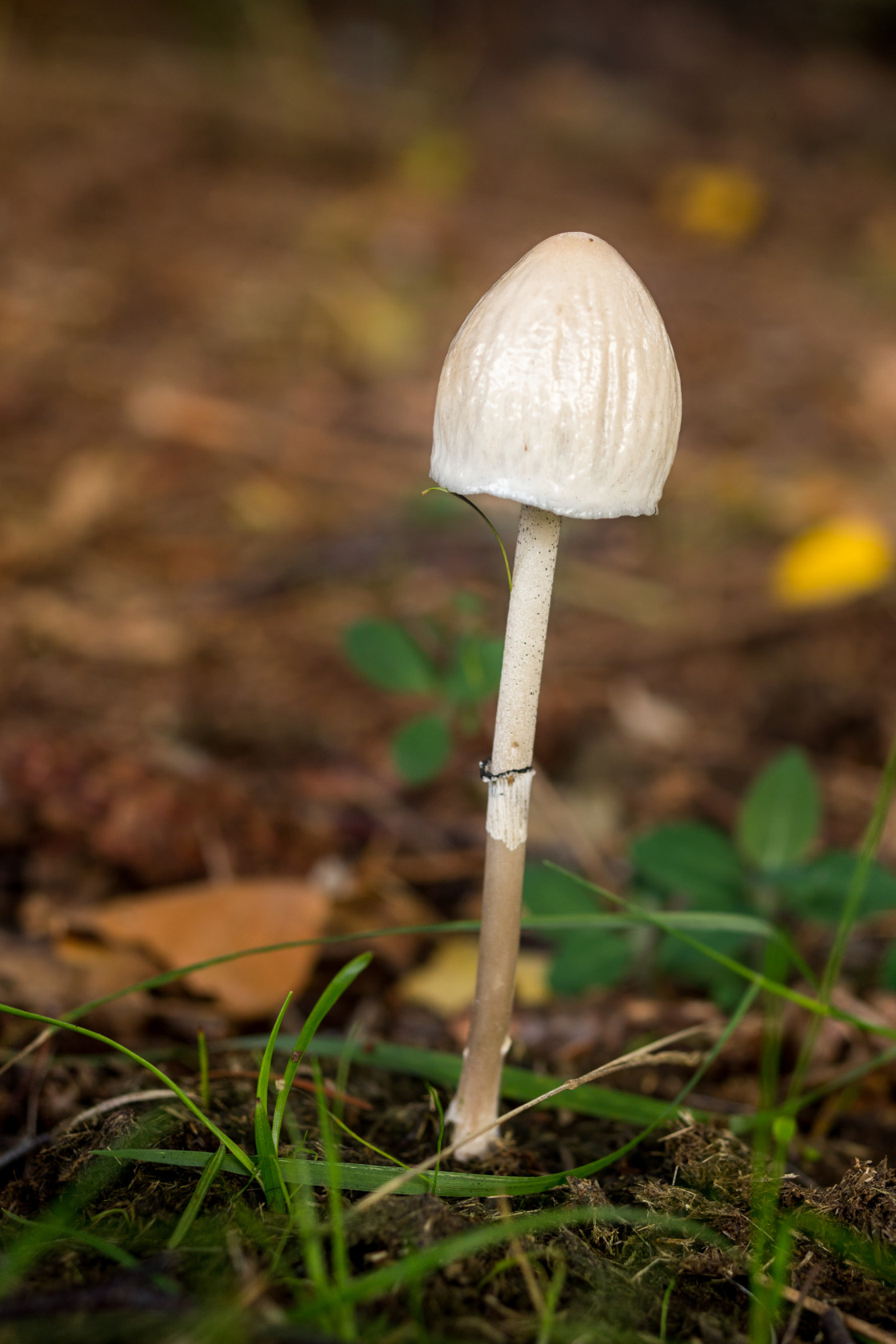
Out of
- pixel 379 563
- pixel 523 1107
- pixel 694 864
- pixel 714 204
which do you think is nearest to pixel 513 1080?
pixel 523 1107

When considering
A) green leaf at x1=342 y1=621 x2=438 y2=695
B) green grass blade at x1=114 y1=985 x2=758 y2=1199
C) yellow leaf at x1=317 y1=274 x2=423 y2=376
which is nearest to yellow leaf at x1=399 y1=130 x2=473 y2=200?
yellow leaf at x1=317 y1=274 x2=423 y2=376

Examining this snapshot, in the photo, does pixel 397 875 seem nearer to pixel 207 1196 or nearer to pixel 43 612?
pixel 207 1196

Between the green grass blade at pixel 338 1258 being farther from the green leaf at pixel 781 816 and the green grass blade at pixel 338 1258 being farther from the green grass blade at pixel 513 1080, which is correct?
the green leaf at pixel 781 816

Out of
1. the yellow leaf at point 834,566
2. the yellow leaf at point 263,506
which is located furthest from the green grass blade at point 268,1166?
the yellow leaf at point 263,506

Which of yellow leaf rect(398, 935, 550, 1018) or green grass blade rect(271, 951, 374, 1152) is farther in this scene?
yellow leaf rect(398, 935, 550, 1018)

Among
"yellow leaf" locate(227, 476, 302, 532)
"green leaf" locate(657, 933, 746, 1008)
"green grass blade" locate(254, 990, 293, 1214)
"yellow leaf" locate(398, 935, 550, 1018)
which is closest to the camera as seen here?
"green grass blade" locate(254, 990, 293, 1214)

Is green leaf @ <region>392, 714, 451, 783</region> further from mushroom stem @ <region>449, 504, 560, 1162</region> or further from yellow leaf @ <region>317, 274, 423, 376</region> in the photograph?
yellow leaf @ <region>317, 274, 423, 376</region>

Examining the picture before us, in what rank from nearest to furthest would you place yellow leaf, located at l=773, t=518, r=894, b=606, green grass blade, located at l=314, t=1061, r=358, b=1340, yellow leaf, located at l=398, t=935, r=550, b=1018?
Answer: green grass blade, located at l=314, t=1061, r=358, b=1340, yellow leaf, located at l=398, t=935, r=550, b=1018, yellow leaf, located at l=773, t=518, r=894, b=606
